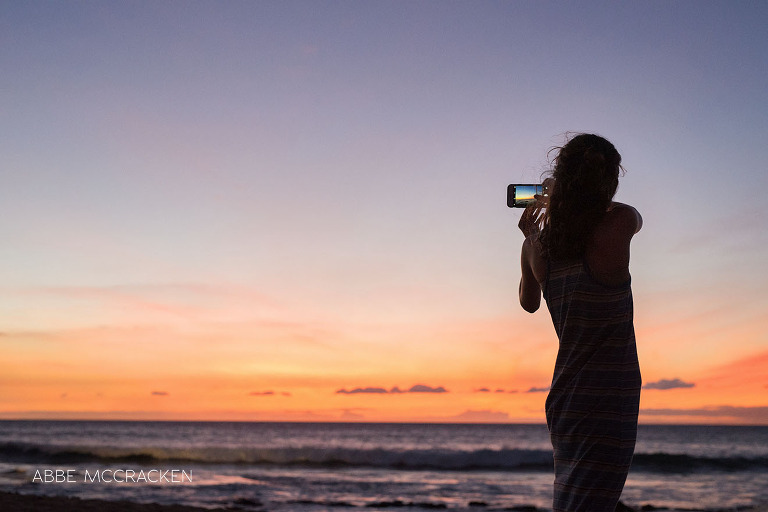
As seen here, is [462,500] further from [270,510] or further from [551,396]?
[551,396]

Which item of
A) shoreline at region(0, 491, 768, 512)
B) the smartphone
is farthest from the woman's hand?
shoreline at region(0, 491, 768, 512)

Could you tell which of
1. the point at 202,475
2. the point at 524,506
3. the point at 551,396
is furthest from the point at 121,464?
the point at 551,396

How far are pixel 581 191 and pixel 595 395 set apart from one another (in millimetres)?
406

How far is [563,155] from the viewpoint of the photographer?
52.1 inches

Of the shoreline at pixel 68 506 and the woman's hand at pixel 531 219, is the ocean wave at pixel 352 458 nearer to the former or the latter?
the shoreline at pixel 68 506

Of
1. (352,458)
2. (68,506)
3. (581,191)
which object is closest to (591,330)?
(581,191)

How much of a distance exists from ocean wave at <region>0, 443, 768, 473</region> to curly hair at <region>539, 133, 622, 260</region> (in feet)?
60.8

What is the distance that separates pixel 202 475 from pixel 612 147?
51.8 feet

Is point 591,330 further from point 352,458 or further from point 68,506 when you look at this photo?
point 352,458

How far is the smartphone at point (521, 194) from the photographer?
4.79 ft

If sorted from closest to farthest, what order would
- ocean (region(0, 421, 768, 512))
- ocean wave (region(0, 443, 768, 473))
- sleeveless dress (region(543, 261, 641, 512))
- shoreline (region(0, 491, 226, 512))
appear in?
sleeveless dress (region(543, 261, 641, 512)), shoreline (region(0, 491, 226, 512)), ocean (region(0, 421, 768, 512)), ocean wave (region(0, 443, 768, 473))

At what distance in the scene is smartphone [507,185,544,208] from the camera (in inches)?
57.5

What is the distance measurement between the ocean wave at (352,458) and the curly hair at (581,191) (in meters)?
18.5

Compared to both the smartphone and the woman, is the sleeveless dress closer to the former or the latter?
the woman
